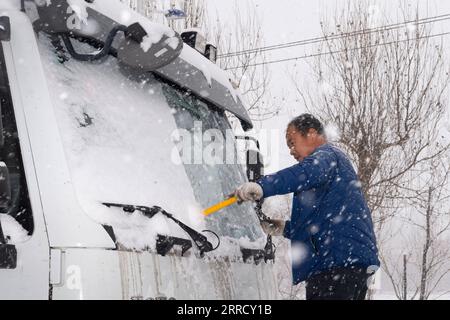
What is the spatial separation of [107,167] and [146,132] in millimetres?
397

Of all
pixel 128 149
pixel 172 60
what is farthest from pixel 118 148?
pixel 172 60

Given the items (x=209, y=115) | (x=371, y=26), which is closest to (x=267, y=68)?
(x=371, y=26)

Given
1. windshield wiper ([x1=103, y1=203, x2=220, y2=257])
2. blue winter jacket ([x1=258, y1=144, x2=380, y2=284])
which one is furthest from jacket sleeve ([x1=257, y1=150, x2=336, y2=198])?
windshield wiper ([x1=103, y1=203, x2=220, y2=257])

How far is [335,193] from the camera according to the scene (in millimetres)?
2941

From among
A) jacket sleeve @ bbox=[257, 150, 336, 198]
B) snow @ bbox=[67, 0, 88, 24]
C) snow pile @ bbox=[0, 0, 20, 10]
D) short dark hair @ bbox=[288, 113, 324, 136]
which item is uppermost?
snow @ bbox=[67, 0, 88, 24]

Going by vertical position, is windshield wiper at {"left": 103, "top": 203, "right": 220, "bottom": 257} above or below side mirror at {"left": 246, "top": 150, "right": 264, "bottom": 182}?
below

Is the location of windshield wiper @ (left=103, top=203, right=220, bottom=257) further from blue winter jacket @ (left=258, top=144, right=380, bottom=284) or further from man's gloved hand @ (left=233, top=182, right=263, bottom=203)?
blue winter jacket @ (left=258, top=144, right=380, bottom=284)

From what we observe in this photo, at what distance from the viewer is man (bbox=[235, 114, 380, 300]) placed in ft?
9.04

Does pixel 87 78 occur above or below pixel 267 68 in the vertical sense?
below

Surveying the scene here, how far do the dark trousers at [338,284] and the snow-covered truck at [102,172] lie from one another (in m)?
0.28

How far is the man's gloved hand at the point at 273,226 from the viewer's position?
3.21 metres

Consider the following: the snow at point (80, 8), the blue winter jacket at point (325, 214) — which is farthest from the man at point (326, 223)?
the snow at point (80, 8)

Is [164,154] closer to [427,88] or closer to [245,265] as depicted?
[245,265]

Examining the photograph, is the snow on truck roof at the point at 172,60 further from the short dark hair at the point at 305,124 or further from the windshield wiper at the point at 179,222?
the windshield wiper at the point at 179,222
